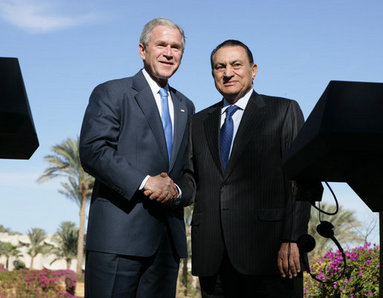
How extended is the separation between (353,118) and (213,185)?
1939 millimetres

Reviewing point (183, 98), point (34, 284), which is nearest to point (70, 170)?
point (34, 284)

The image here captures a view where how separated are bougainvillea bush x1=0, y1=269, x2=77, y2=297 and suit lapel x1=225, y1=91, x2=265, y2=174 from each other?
13461mm

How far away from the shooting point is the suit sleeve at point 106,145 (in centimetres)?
335

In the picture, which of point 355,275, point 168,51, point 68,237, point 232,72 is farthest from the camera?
point 68,237

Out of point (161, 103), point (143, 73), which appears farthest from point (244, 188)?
point (143, 73)

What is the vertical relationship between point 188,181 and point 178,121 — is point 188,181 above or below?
below

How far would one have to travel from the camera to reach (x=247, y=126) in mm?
3424

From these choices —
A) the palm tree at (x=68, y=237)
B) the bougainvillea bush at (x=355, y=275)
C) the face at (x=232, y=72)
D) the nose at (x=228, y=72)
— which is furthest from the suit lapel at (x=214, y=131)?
the palm tree at (x=68, y=237)

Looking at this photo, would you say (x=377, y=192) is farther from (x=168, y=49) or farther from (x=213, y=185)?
(x=168, y=49)

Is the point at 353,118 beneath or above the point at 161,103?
beneath

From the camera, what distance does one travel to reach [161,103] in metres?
3.73

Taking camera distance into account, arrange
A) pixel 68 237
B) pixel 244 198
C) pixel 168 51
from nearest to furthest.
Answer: pixel 244 198, pixel 168 51, pixel 68 237

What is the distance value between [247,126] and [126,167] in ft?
2.52

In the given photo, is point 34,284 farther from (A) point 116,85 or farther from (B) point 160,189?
(B) point 160,189
